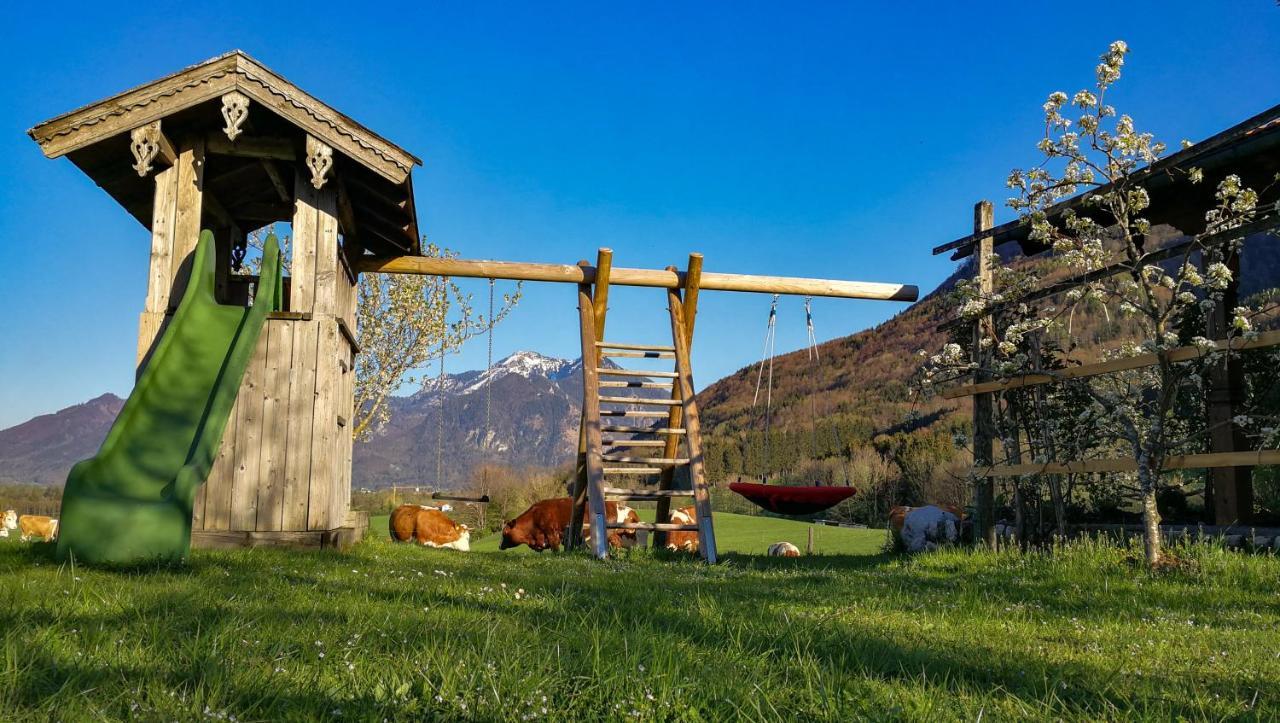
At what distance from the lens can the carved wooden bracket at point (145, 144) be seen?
7602 mm

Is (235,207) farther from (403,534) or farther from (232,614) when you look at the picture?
(232,614)

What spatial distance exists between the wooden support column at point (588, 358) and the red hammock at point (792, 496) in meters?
1.92

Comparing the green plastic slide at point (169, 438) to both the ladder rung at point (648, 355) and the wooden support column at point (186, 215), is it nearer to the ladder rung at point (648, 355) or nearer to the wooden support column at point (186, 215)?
the wooden support column at point (186, 215)

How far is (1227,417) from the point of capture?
8.23m

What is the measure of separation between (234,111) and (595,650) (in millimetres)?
6938

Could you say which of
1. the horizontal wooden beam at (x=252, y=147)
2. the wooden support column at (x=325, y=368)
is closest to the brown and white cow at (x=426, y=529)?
the wooden support column at (x=325, y=368)

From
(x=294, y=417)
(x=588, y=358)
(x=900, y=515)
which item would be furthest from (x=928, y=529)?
(x=294, y=417)

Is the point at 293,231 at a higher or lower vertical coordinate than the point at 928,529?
higher

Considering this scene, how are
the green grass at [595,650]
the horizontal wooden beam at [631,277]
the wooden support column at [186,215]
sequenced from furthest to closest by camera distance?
the horizontal wooden beam at [631,277]
the wooden support column at [186,215]
the green grass at [595,650]

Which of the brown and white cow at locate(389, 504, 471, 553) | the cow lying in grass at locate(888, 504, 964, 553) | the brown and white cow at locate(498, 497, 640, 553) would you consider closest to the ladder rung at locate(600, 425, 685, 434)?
the cow lying in grass at locate(888, 504, 964, 553)

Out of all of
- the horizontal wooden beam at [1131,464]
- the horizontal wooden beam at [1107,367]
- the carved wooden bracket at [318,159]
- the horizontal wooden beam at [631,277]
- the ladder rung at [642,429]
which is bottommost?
the horizontal wooden beam at [1131,464]

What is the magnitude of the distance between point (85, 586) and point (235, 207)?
25.5 ft

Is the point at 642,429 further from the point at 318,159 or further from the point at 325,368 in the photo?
the point at 318,159

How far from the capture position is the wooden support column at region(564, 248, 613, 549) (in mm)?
10312
